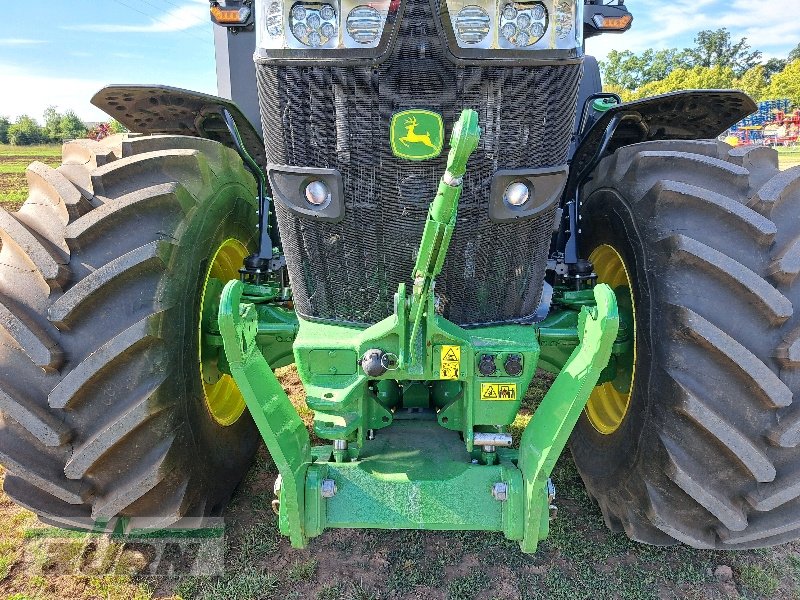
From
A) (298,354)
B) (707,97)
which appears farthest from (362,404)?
(707,97)

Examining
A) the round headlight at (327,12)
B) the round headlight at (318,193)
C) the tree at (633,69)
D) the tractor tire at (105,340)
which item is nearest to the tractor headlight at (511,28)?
the round headlight at (327,12)

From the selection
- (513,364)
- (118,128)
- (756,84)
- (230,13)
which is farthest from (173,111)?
(756,84)

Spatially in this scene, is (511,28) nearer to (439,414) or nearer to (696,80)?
(439,414)

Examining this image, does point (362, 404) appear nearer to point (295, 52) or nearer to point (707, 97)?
point (295, 52)

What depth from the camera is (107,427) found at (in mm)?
2277

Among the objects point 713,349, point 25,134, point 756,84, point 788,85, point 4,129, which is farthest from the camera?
point 4,129

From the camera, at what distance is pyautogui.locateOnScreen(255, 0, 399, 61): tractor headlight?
1.95 meters

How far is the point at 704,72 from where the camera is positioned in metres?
52.6

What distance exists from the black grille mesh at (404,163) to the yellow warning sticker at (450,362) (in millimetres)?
219

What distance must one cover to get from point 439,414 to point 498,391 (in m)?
0.33

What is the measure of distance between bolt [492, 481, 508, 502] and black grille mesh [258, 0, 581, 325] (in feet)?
2.06

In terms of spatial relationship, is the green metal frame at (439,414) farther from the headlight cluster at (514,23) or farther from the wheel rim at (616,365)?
the headlight cluster at (514,23)

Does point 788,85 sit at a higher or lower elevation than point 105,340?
higher

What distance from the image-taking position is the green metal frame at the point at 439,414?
7.06 feet
